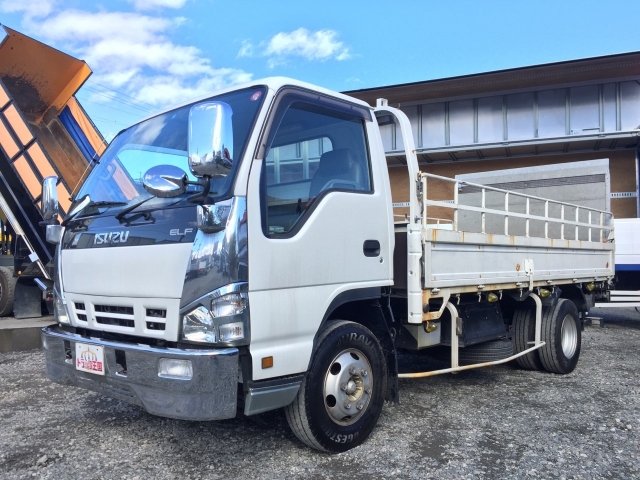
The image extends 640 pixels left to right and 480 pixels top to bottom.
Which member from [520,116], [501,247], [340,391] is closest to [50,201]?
[340,391]

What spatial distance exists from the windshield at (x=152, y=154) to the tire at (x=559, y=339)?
4.21 metres

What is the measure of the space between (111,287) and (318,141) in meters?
1.64

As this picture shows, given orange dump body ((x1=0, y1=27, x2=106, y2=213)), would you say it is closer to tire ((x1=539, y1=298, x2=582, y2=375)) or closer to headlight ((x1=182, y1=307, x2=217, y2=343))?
headlight ((x1=182, y1=307, x2=217, y2=343))

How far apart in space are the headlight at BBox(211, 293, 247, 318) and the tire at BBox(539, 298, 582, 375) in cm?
416

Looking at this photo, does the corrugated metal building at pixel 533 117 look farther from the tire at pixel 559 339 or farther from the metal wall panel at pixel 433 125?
the tire at pixel 559 339

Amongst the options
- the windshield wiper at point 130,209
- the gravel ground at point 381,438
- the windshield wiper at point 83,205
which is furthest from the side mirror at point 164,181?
the gravel ground at point 381,438

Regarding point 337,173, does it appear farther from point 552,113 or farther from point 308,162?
A: point 552,113

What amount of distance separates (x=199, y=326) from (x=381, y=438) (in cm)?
176

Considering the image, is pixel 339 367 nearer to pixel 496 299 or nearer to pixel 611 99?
pixel 496 299

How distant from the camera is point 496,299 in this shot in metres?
5.05

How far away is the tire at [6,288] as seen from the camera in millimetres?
8586

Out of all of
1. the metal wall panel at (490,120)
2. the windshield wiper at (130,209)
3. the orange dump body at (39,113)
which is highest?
the metal wall panel at (490,120)

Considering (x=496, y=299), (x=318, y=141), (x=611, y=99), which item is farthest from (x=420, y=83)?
(x=318, y=141)

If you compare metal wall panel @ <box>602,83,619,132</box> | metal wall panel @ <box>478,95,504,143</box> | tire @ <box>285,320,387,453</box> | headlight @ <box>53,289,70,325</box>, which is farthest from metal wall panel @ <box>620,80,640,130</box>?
headlight @ <box>53,289,70,325</box>
